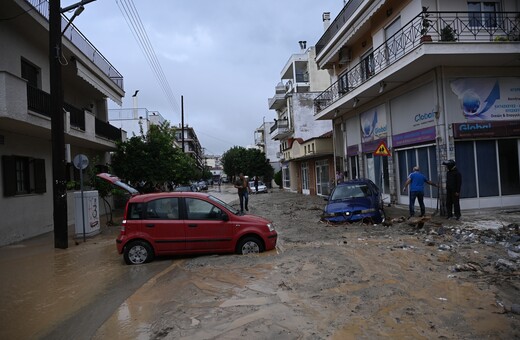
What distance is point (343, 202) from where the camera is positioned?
12602mm

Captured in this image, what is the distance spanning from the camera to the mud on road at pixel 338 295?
448 centimetres

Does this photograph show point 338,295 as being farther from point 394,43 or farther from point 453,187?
point 394,43

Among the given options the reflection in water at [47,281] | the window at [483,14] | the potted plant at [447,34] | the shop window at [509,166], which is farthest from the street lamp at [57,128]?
the shop window at [509,166]

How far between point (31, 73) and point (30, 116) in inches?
148

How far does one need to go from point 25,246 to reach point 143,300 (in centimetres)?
801

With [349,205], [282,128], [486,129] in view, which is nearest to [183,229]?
[349,205]

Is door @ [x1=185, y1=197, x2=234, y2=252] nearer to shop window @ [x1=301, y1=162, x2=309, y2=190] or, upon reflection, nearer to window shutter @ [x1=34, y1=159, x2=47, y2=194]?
window shutter @ [x1=34, y1=159, x2=47, y2=194]

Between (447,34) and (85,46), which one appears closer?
(447,34)

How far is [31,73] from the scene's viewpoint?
14.6m

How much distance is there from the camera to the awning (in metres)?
17.1

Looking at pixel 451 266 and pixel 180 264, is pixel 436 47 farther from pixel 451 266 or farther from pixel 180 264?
pixel 180 264

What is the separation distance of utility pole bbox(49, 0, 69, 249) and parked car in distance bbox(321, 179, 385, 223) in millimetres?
7762

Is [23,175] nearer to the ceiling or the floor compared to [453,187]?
nearer to the ceiling

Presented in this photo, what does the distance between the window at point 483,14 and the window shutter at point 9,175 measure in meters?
15.9
